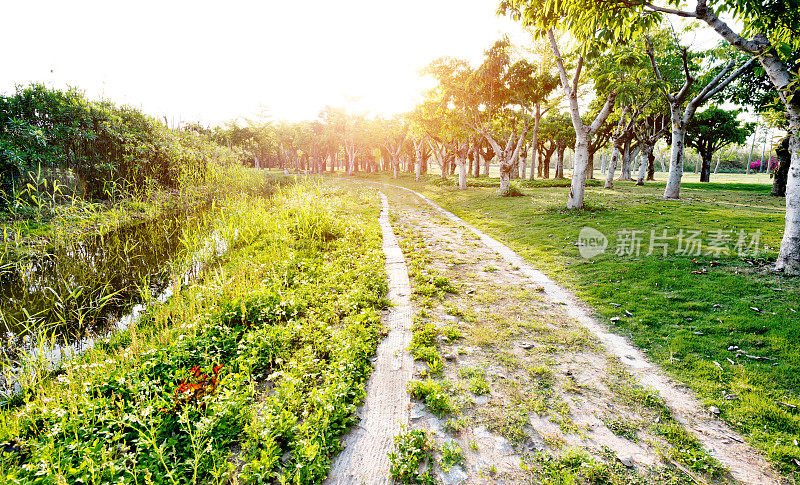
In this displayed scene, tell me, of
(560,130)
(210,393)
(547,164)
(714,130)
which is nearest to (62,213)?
(210,393)

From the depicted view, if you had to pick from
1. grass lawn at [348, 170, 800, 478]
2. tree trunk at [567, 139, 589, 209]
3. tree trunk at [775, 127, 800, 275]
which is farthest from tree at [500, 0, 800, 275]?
tree trunk at [567, 139, 589, 209]

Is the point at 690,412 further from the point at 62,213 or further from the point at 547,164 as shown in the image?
the point at 547,164

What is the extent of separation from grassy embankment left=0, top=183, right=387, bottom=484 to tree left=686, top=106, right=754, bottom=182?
4257 centimetres

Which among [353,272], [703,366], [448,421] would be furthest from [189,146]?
[703,366]

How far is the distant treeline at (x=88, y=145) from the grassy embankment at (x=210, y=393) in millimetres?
8676

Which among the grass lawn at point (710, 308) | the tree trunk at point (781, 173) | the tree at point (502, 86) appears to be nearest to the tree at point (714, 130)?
the tree trunk at point (781, 173)

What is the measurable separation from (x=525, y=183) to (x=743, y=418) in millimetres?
27784

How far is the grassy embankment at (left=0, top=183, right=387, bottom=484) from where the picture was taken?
293cm

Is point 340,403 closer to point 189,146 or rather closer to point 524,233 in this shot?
point 524,233

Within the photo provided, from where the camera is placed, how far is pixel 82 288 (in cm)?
664

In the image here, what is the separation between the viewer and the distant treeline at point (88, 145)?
457 inches

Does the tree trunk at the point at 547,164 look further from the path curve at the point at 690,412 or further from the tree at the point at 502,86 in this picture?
the path curve at the point at 690,412

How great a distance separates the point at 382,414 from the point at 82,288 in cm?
673

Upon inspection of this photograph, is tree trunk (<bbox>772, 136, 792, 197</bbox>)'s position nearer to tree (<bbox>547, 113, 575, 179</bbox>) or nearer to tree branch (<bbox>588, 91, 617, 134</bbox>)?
tree branch (<bbox>588, 91, 617, 134</bbox>)
